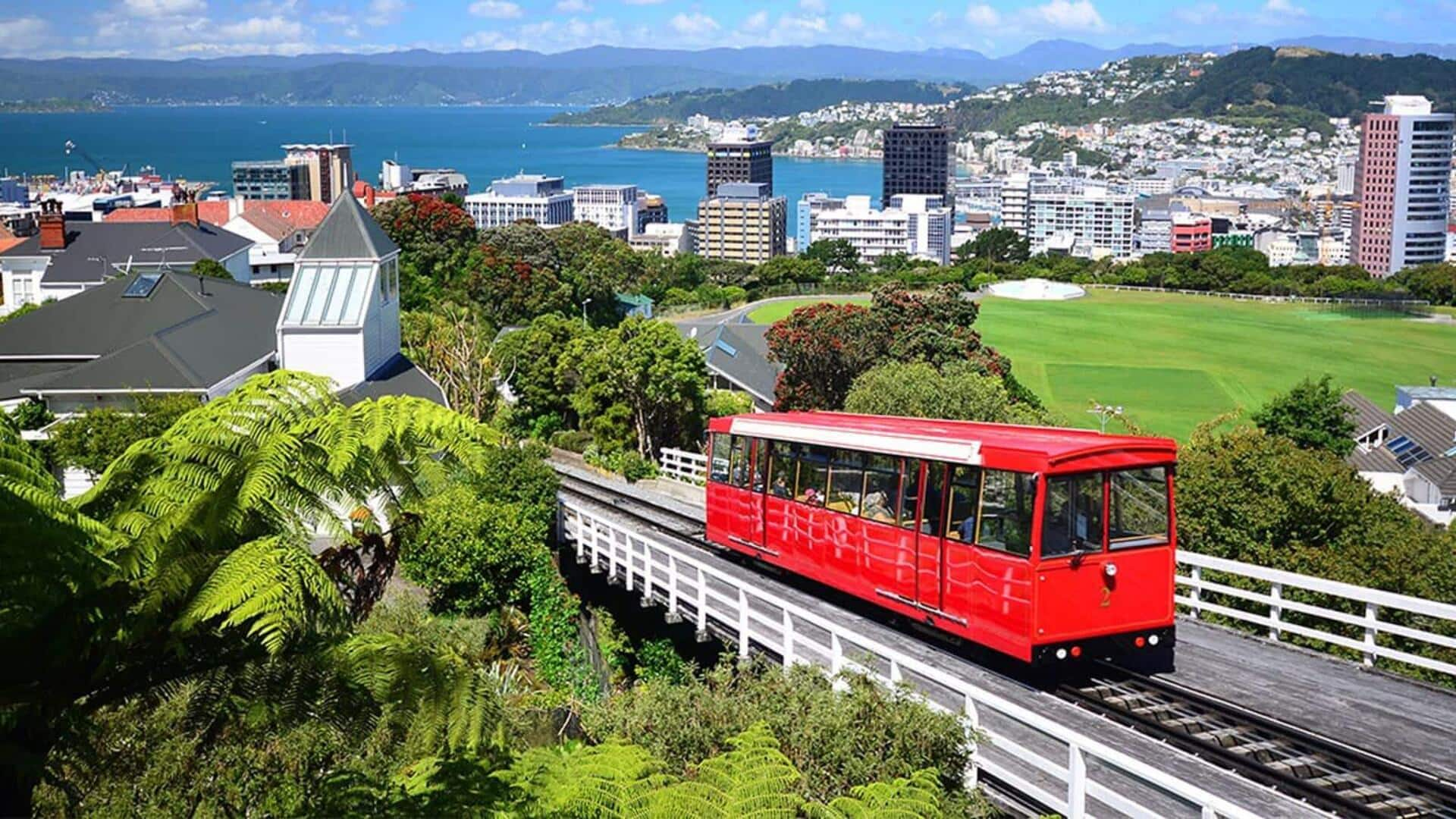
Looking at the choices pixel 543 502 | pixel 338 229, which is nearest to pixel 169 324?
pixel 338 229

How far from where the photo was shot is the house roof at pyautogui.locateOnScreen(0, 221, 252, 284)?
4984 cm

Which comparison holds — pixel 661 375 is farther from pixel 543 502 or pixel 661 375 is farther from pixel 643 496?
pixel 543 502

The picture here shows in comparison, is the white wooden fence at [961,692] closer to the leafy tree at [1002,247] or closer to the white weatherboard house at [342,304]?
the white weatherboard house at [342,304]

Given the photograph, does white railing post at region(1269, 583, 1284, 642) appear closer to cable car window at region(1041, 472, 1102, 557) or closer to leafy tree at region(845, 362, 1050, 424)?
cable car window at region(1041, 472, 1102, 557)

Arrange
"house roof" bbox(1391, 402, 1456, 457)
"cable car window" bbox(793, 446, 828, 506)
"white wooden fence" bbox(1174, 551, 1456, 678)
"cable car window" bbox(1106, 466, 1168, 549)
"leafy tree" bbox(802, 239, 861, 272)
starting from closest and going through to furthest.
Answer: "white wooden fence" bbox(1174, 551, 1456, 678), "cable car window" bbox(1106, 466, 1168, 549), "cable car window" bbox(793, 446, 828, 506), "house roof" bbox(1391, 402, 1456, 457), "leafy tree" bbox(802, 239, 861, 272)

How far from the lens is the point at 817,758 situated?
8.93m

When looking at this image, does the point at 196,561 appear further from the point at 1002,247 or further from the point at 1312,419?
the point at 1002,247

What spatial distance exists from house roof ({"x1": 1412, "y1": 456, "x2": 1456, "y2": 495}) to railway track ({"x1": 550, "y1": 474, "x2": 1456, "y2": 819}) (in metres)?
42.3

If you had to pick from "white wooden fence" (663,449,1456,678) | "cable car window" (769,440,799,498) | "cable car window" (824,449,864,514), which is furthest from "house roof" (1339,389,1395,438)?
"cable car window" (824,449,864,514)

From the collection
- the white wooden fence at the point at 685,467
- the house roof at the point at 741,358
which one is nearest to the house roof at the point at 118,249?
the house roof at the point at 741,358

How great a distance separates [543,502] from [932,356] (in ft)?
72.3

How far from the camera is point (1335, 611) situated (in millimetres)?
13961

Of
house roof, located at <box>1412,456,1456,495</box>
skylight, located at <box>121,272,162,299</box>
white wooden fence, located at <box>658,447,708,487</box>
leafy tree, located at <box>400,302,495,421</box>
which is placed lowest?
house roof, located at <box>1412,456,1456,495</box>

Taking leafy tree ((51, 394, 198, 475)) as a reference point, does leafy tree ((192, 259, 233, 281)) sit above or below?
above
